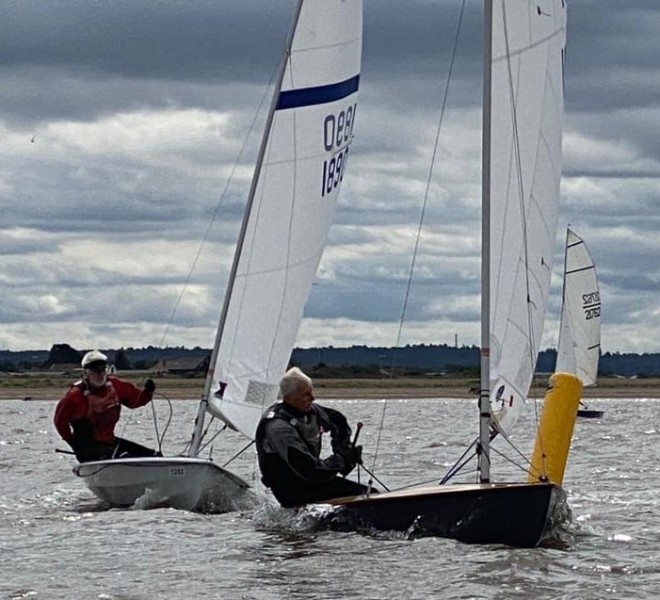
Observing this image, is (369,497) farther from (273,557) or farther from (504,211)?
(504,211)

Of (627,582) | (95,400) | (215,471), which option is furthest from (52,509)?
(627,582)

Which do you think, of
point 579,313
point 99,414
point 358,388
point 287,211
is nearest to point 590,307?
point 579,313

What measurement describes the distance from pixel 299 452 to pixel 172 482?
101 inches

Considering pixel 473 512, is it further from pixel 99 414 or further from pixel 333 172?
pixel 333 172

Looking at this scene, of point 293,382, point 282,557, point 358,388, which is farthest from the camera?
point 358,388

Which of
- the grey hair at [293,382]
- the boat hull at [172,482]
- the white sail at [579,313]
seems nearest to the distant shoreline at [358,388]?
the white sail at [579,313]

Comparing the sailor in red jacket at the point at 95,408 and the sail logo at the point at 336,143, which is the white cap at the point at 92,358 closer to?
the sailor in red jacket at the point at 95,408

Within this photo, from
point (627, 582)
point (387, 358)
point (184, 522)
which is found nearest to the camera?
point (627, 582)

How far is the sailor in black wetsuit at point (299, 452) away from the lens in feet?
43.0

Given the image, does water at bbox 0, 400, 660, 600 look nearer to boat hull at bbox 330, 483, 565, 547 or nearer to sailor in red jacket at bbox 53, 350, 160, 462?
boat hull at bbox 330, 483, 565, 547

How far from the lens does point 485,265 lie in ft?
41.3

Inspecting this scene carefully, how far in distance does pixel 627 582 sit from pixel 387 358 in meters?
171

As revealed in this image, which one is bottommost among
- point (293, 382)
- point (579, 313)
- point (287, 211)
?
point (293, 382)

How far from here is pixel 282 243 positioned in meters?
16.4
